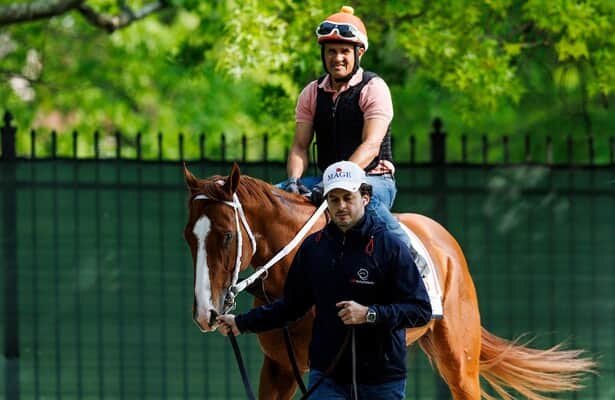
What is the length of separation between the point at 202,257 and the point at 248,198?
590mm

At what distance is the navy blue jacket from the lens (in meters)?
5.12

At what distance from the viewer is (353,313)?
4977mm

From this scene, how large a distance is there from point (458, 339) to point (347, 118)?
63.3 inches

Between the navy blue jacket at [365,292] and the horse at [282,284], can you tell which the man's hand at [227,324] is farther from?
the navy blue jacket at [365,292]

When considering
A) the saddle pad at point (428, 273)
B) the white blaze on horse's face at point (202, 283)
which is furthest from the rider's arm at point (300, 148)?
the white blaze on horse's face at point (202, 283)

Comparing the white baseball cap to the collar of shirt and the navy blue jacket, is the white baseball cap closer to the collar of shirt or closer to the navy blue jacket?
the navy blue jacket

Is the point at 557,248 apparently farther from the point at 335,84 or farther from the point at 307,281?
the point at 307,281

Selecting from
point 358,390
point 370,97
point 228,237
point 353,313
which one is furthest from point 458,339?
point 353,313

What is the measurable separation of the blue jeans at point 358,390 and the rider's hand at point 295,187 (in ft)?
4.62

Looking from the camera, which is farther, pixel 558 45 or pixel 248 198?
pixel 558 45

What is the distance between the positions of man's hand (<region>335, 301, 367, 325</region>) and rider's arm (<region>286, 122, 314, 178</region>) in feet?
5.99

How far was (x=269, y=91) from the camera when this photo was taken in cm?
1113

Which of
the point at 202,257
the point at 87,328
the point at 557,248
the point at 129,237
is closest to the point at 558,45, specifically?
the point at 557,248

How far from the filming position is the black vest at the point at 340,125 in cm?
652
